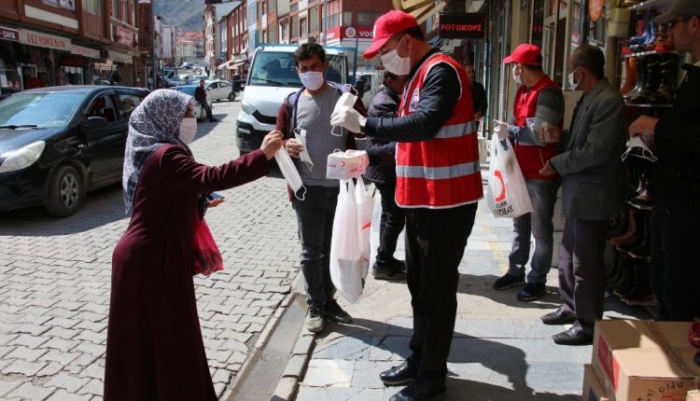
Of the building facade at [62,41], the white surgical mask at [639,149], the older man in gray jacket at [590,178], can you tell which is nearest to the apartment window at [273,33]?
the building facade at [62,41]

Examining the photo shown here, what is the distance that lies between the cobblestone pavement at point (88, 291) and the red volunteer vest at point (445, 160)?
68.2 inches

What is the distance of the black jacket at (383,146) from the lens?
16.0 feet

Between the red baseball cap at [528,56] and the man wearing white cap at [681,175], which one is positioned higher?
the red baseball cap at [528,56]

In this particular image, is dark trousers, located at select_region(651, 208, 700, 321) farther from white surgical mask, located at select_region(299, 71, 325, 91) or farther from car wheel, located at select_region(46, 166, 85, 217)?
car wheel, located at select_region(46, 166, 85, 217)

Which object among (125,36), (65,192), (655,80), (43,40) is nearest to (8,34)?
(43,40)

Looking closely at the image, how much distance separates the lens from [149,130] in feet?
9.28

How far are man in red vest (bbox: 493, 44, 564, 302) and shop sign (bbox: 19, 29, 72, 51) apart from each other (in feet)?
70.0

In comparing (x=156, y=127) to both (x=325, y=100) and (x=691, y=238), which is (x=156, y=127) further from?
(x=691, y=238)

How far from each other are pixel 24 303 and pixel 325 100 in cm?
296

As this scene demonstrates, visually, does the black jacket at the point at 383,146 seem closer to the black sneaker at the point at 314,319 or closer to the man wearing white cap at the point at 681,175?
the black sneaker at the point at 314,319

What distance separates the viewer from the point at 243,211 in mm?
8680

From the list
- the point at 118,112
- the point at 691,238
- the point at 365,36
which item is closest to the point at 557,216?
the point at 691,238

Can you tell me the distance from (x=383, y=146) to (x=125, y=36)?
3685 cm

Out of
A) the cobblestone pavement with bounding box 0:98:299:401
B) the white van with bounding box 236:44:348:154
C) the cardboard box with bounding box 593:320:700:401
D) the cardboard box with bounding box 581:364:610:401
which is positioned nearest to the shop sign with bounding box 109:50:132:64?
the white van with bounding box 236:44:348:154
